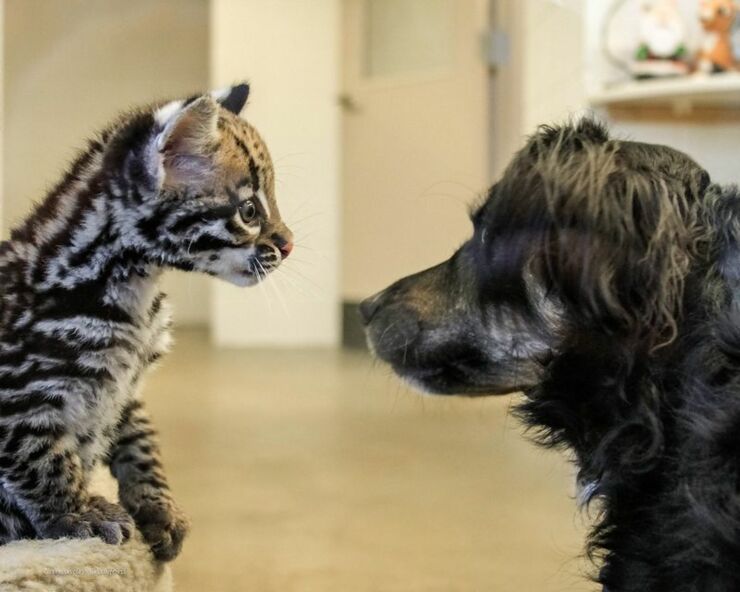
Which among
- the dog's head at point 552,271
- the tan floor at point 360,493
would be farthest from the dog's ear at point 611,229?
the tan floor at point 360,493

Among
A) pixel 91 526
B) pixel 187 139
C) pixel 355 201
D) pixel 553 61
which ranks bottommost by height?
pixel 355 201

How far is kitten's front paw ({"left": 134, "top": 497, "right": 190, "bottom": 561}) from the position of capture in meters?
1.10

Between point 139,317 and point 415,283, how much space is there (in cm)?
32

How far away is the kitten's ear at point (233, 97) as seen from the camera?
1.12 meters

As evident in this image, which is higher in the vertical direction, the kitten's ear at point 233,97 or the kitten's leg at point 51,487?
the kitten's ear at point 233,97

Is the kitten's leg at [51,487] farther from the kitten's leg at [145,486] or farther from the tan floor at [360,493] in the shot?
the tan floor at [360,493]

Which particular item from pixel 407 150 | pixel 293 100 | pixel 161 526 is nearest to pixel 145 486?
pixel 161 526

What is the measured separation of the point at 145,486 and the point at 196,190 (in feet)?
1.23

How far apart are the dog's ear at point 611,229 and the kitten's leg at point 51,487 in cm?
52

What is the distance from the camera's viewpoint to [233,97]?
3.74 ft

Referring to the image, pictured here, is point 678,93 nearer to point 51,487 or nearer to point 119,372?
point 119,372

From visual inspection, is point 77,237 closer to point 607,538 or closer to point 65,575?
point 65,575

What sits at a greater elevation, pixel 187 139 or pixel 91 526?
pixel 187 139

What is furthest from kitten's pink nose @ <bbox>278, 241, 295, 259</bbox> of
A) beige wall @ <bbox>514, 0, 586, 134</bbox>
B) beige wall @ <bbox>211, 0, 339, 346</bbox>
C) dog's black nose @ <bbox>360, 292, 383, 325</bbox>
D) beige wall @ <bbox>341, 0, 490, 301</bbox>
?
beige wall @ <bbox>211, 0, 339, 346</bbox>
